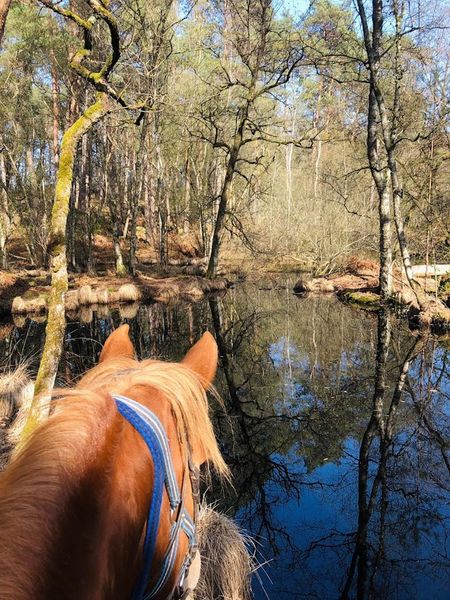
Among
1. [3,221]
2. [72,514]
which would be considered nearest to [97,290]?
[3,221]

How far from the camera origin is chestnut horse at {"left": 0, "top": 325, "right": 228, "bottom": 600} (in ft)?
2.25

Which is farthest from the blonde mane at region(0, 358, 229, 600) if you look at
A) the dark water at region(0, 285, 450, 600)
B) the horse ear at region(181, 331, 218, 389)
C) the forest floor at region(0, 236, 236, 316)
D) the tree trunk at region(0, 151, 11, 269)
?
the tree trunk at region(0, 151, 11, 269)

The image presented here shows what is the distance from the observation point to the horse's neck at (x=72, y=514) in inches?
25.8

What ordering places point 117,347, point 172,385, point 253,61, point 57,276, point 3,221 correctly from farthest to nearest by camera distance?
point 3,221 < point 253,61 < point 57,276 < point 117,347 < point 172,385

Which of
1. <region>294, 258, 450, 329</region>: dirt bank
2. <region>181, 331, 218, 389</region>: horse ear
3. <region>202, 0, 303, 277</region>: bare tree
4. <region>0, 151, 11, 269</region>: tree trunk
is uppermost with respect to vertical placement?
<region>202, 0, 303, 277</region>: bare tree

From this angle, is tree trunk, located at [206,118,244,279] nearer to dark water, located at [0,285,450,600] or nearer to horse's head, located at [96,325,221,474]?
dark water, located at [0,285,450,600]

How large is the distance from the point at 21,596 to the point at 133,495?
355mm

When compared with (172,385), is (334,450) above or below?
below

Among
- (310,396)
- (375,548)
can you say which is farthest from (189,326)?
(375,548)

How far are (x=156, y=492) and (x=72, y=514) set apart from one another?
12.5 inches

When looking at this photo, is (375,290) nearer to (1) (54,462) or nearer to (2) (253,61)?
(2) (253,61)

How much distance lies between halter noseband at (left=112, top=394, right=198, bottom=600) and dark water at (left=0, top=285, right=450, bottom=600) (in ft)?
7.73

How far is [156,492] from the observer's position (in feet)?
3.43

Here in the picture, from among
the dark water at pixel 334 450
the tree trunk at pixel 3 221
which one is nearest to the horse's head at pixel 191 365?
the dark water at pixel 334 450
